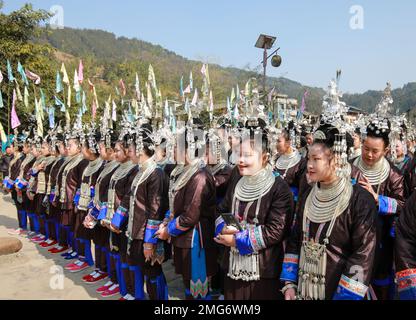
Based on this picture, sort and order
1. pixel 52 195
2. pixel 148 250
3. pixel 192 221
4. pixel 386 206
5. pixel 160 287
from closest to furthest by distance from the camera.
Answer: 1. pixel 386 206
2. pixel 192 221
3. pixel 148 250
4. pixel 160 287
5. pixel 52 195

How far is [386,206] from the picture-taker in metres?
3.13

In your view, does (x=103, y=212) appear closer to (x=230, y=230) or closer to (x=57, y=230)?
(x=230, y=230)

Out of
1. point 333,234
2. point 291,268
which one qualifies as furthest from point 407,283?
point 291,268

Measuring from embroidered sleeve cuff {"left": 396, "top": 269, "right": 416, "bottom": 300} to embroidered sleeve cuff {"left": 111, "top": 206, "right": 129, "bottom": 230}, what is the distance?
126 inches

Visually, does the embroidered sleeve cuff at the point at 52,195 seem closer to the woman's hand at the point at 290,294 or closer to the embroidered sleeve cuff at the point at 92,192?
the embroidered sleeve cuff at the point at 92,192

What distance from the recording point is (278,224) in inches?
113

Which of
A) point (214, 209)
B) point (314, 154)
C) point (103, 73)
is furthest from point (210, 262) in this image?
point (103, 73)

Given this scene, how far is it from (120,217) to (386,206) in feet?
9.94

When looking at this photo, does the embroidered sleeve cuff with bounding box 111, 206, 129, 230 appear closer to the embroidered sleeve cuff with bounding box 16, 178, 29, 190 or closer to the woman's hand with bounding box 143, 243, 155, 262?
the woman's hand with bounding box 143, 243, 155, 262

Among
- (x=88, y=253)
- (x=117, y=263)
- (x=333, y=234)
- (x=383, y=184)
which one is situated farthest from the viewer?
(x=88, y=253)

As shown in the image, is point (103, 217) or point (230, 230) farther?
point (103, 217)

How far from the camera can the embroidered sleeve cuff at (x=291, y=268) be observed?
2.66 m

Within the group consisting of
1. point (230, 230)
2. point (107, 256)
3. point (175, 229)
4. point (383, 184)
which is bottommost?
point (107, 256)
